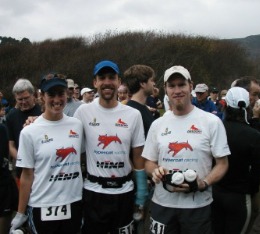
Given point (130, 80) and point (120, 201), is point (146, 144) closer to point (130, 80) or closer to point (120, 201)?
point (120, 201)

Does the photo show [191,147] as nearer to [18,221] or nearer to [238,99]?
[238,99]

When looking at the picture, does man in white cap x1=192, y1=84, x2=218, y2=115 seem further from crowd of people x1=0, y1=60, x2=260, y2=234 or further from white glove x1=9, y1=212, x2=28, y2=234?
white glove x1=9, y1=212, x2=28, y2=234

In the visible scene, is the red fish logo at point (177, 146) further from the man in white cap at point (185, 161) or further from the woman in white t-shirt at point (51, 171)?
the woman in white t-shirt at point (51, 171)

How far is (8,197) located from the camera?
4.09m

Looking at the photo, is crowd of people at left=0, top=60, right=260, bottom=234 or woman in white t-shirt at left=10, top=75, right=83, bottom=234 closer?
crowd of people at left=0, top=60, right=260, bottom=234

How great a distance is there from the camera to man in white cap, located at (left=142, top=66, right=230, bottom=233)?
9.64 ft

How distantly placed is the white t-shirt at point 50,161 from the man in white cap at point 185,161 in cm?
72

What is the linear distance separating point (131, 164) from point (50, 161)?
0.78 metres

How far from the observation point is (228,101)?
3.51 m

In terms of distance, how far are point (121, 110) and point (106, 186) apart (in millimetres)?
702

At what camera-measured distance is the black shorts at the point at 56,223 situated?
3178 millimetres

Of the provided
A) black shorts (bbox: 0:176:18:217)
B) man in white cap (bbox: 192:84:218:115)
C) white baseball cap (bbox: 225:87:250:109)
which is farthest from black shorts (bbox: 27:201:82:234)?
man in white cap (bbox: 192:84:218:115)

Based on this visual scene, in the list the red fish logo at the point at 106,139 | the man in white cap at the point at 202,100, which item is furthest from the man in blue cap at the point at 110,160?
the man in white cap at the point at 202,100

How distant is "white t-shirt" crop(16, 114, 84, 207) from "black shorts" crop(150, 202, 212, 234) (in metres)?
0.76
